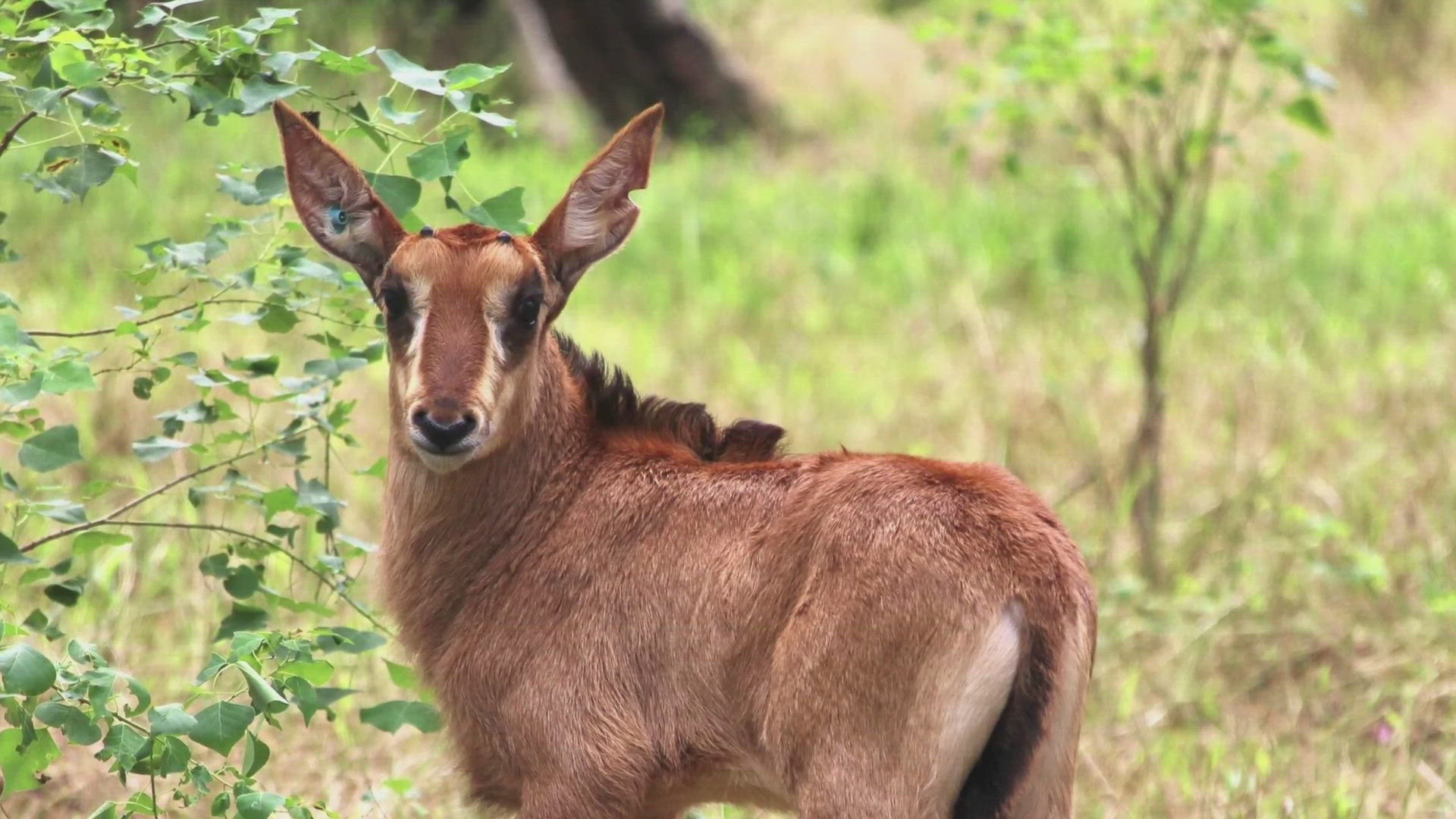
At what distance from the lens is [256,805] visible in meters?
3.65

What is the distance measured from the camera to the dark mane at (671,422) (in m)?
4.21

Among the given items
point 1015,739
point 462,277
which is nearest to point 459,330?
point 462,277

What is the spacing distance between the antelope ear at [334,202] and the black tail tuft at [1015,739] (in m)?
1.70

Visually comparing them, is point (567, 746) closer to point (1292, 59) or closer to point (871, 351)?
point (1292, 59)

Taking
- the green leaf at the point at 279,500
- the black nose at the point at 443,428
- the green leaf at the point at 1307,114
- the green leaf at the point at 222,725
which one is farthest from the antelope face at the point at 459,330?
the green leaf at the point at 1307,114

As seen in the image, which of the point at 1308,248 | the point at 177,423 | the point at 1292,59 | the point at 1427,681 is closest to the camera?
the point at 177,423

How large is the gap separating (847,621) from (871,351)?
5902 millimetres

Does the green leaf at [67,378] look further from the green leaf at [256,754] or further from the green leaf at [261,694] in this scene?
the green leaf at [256,754]

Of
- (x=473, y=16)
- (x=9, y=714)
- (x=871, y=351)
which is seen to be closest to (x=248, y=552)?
(x=9, y=714)

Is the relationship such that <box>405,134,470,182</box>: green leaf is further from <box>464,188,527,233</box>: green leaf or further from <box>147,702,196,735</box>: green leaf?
<box>147,702,196,735</box>: green leaf

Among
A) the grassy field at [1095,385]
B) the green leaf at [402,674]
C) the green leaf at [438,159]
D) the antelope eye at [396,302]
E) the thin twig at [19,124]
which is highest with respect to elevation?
the thin twig at [19,124]

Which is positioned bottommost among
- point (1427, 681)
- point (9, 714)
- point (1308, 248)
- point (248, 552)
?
point (1308, 248)

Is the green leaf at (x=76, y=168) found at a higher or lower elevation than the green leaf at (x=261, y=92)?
lower

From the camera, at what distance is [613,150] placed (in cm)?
406
